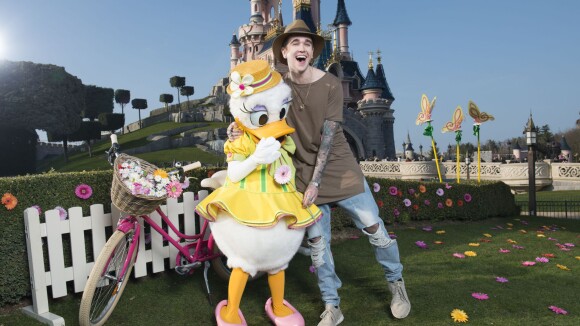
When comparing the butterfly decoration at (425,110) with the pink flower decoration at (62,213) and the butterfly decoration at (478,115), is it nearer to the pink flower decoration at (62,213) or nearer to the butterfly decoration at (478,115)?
the butterfly decoration at (478,115)

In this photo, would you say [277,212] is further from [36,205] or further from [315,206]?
[36,205]

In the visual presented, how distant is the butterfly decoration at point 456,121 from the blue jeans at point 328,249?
8.98 m

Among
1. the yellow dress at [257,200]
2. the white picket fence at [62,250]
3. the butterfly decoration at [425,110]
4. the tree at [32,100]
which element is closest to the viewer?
the yellow dress at [257,200]

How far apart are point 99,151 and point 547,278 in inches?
1691

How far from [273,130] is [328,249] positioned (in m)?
1.09

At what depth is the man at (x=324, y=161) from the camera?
3.42 m

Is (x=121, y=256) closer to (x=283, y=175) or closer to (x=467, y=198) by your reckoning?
(x=283, y=175)

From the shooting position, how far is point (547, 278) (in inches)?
189

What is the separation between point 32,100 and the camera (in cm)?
3441

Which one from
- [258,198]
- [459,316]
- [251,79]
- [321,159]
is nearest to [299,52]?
[251,79]

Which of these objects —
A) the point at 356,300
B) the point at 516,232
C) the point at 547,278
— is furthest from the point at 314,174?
the point at 516,232

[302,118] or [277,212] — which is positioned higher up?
[302,118]

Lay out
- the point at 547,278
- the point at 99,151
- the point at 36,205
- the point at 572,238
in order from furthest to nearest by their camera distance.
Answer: the point at 99,151
the point at 572,238
the point at 547,278
the point at 36,205

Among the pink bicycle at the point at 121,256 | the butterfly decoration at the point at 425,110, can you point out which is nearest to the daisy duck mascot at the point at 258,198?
the pink bicycle at the point at 121,256
